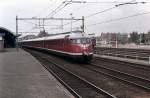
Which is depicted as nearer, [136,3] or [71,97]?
[71,97]

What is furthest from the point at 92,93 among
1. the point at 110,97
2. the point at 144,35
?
the point at 144,35

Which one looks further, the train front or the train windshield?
the train windshield

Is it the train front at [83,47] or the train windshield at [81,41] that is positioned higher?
the train windshield at [81,41]

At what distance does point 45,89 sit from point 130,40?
115m

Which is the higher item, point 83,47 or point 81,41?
point 81,41

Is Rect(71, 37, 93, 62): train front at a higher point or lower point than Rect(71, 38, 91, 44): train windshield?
lower

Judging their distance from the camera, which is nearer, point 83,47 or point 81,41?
point 83,47

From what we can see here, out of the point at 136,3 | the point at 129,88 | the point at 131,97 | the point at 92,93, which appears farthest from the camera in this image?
the point at 136,3

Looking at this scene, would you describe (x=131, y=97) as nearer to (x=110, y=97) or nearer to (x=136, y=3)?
(x=110, y=97)

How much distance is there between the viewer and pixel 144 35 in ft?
396

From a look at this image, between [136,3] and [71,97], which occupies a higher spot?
[136,3]

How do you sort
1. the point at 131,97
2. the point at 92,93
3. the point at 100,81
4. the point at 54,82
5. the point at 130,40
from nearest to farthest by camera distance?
the point at 131,97 < the point at 92,93 < the point at 54,82 < the point at 100,81 < the point at 130,40

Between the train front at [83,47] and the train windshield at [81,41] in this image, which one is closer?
the train front at [83,47]

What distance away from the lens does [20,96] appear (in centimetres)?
1400
